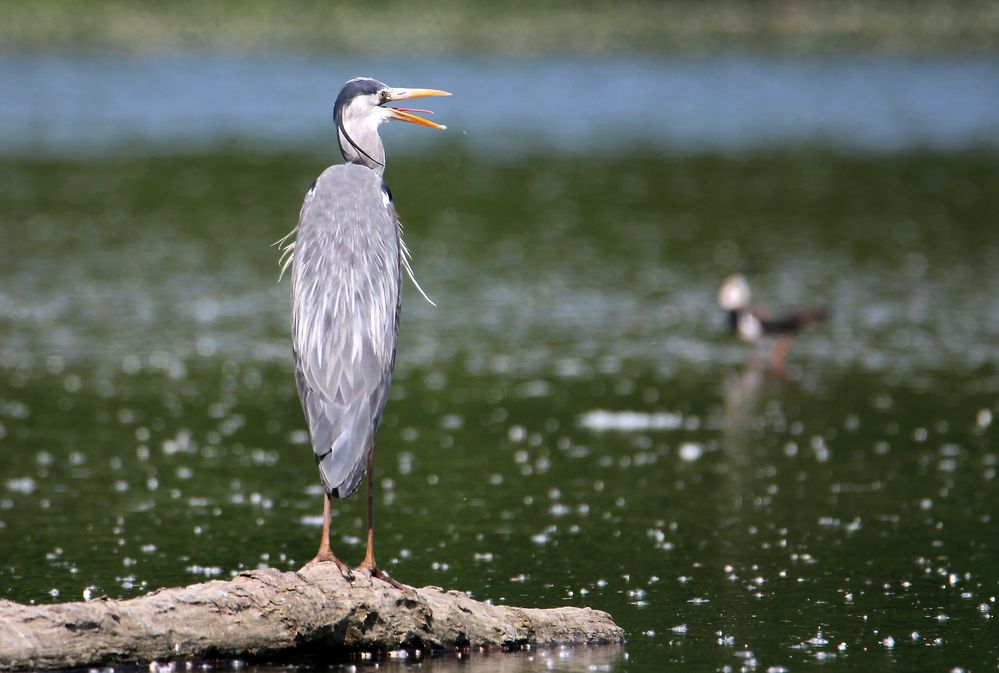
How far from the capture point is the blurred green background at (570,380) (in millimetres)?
11445

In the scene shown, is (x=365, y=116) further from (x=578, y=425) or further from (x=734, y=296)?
(x=734, y=296)

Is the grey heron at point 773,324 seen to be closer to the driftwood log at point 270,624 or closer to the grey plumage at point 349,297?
the grey plumage at point 349,297

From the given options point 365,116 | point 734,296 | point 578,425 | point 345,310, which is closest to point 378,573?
point 345,310

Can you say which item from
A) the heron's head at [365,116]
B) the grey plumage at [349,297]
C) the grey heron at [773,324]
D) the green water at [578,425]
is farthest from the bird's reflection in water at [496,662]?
the grey heron at [773,324]

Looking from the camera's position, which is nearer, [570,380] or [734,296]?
[570,380]

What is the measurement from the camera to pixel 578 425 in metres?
16.5

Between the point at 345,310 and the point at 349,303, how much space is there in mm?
51

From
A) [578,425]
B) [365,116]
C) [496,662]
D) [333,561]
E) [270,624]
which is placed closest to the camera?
[270,624]

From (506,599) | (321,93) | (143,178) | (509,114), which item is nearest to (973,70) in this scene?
(509,114)

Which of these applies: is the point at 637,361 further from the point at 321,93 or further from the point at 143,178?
the point at 321,93

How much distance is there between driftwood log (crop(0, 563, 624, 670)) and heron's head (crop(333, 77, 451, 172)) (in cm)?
278

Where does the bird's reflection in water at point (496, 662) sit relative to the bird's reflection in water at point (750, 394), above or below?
below

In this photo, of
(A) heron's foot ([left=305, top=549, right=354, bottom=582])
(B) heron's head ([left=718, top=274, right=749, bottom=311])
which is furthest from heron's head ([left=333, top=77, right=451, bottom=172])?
(B) heron's head ([left=718, top=274, right=749, bottom=311])

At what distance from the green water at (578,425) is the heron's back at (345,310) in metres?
1.61
